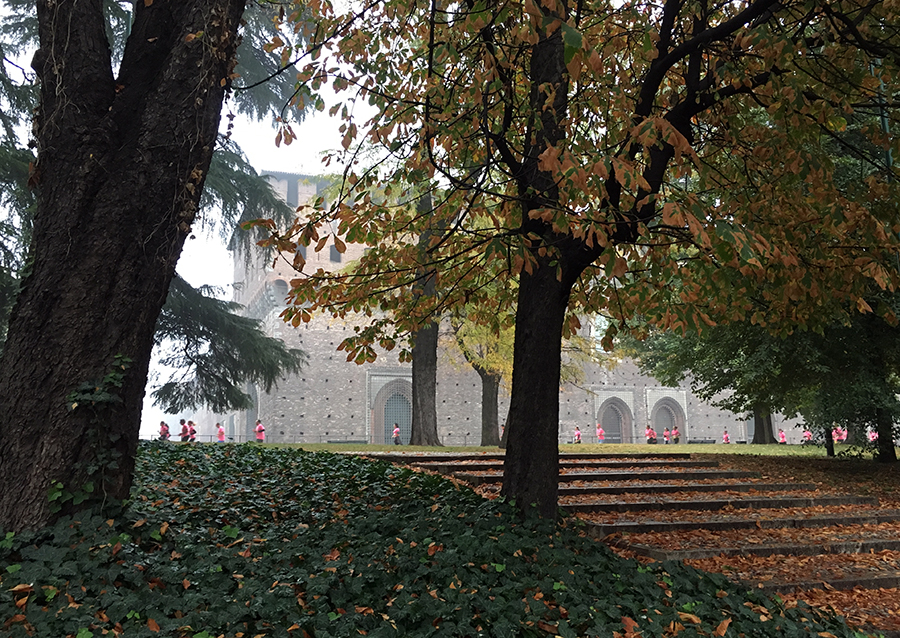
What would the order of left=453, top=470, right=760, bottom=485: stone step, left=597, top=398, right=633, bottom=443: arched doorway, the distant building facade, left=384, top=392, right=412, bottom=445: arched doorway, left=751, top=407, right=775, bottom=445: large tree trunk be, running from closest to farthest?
left=453, top=470, right=760, bottom=485: stone step, left=751, top=407, right=775, bottom=445: large tree trunk, the distant building facade, left=384, top=392, right=412, bottom=445: arched doorway, left=597, top=398, right=633, bottom=443: arched doorway

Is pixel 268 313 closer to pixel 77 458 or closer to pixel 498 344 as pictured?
pixel 498 344

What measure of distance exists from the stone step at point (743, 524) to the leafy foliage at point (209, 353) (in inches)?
541

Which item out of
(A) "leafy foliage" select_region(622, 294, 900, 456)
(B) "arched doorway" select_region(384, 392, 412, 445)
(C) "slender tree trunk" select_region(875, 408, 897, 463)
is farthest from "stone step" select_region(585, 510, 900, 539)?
(B) "arched doorway" select_region(384, 392, 412, 445)

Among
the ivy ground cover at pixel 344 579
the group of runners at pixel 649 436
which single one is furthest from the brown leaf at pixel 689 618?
the group of runners at pixel 649 436

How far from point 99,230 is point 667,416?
41.7m

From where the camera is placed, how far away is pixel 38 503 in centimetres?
431

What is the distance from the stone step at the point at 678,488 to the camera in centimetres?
868

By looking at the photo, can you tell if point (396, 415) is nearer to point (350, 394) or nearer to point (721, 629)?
point (350, 394)

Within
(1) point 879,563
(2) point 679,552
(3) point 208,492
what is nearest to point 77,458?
(3) point 208,492

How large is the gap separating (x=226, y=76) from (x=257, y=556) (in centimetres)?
347

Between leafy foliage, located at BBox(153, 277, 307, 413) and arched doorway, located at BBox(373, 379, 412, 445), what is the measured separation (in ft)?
52.9

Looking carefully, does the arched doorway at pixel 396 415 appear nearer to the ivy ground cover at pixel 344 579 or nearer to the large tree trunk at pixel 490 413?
the large tree trunk at pixel 490 413

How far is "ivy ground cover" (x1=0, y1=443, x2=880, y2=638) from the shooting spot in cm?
371

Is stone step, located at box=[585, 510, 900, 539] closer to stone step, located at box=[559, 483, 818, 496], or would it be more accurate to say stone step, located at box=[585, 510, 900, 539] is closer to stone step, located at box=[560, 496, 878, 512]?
stone step, located at box=[560, 496, 878, 512]
